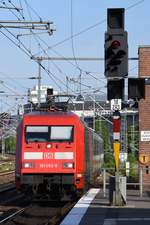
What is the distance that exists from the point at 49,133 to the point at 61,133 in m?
0.39

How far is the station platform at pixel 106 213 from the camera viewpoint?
14.4m

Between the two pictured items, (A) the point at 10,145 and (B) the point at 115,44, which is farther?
(A) the point at 10,145

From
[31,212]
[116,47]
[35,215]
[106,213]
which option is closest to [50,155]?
[31,212]

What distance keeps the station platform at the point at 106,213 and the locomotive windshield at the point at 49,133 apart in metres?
2.21

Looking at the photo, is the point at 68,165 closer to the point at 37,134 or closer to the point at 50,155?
the point at 50,155

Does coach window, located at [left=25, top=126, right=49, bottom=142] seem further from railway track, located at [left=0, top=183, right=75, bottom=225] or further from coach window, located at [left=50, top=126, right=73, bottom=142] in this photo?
railway track, located at [left=0, top=183, right=75, bottom=225]

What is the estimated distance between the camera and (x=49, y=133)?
21453 millimetres

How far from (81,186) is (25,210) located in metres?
2.26

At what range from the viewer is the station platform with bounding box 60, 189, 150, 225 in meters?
14.4

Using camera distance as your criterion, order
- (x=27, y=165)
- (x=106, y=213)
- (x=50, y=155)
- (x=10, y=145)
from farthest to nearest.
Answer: (x=10, y=145), (x=50, y=155), (x=27, y=165), (x=106, y=213)

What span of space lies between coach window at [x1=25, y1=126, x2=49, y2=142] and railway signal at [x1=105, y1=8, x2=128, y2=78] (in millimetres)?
5286

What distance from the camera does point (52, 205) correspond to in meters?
22.5

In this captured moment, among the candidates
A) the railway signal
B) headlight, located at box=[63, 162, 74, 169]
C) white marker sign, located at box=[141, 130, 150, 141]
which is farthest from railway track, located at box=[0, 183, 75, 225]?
white marker sign, located at box=[141, 130, 150, 141]

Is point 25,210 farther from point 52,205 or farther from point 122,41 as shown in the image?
point 122,41
